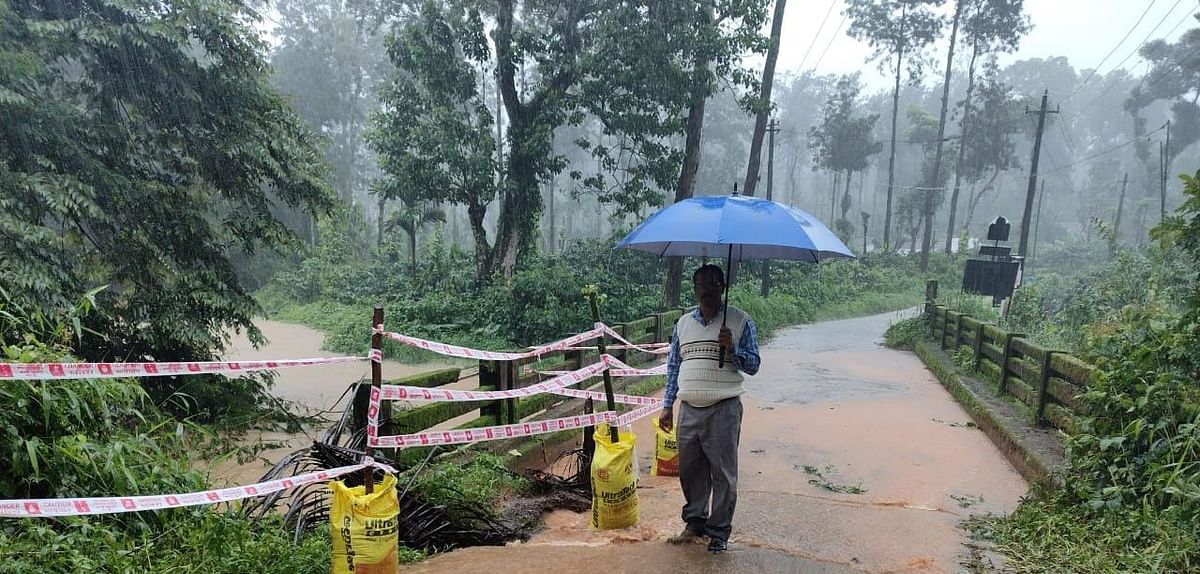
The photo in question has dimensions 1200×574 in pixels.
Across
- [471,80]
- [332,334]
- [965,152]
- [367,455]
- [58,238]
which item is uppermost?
[965,152]

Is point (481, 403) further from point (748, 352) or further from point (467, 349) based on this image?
point (748, 352)

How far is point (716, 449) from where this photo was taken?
3557 millimetres

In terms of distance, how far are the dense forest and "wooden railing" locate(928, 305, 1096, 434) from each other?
0.86ft

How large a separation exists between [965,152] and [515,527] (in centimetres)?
4413

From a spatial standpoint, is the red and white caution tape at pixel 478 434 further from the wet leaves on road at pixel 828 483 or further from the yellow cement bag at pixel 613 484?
the wet leaves on road at pixel 828 483

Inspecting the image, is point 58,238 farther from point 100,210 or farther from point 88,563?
point 88,563

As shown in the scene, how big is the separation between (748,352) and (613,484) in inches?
43.7

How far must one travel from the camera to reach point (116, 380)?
373 cm

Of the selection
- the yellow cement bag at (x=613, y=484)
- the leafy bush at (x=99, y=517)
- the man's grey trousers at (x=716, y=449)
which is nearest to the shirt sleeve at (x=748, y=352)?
the man's grey trousers at (x=716, y=449)

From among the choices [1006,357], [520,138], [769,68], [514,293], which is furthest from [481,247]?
[1006,357]

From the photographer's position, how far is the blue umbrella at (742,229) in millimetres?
3395

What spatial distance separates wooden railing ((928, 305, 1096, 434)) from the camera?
224 inches

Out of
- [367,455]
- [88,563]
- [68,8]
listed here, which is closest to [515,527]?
[367,455]

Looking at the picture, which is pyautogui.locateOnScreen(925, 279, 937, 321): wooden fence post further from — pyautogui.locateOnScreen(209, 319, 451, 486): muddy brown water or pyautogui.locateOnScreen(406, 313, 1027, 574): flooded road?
pyautogui.locateOnScreen(209, 319, 451, 486): muddy brown water
